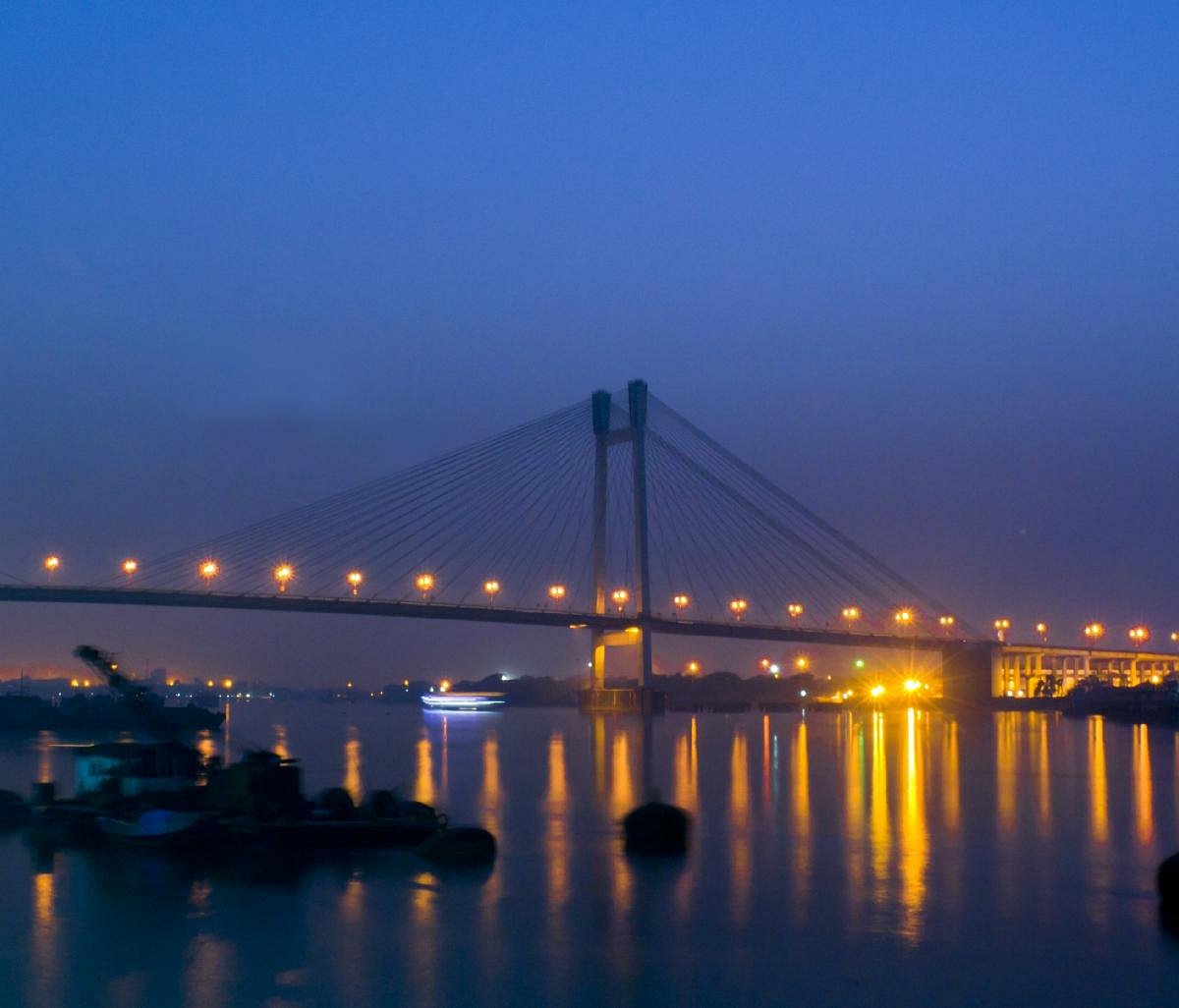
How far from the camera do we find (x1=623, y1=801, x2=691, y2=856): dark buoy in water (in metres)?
16.4

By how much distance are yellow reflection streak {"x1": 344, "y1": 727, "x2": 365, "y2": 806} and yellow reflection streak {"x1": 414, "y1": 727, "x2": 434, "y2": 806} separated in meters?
1.01

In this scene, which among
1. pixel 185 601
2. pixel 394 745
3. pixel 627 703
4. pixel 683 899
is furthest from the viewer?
pixel 627 703

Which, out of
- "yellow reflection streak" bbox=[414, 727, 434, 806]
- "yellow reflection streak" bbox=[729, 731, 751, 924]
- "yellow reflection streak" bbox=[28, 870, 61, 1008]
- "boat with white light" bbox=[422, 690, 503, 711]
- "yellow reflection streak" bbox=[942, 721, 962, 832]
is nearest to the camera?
"yellow reflection streak" bbox=[28, 870, 61, 1008]

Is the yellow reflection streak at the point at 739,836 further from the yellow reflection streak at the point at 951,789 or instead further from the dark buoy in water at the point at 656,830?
the yellow reflection streak at the point at 951,789

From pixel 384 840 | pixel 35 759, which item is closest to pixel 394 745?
pixel 35 759

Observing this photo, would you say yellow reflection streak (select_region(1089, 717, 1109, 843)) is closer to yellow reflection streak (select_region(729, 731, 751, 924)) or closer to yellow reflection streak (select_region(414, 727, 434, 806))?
yellow reflection streak (select_region(729, 731, 751, 924))

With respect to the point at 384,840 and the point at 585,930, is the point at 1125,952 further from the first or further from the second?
the point at 384,840

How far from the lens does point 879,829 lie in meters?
18.8

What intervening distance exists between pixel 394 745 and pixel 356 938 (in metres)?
30.6

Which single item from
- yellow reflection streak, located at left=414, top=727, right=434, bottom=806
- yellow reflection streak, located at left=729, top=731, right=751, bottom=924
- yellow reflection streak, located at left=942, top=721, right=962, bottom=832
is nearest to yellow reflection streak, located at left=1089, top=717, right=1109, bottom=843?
yellow reflection streak, located at left=942, top=721, right=962, bottom=832

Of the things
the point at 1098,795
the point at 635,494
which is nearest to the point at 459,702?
the point at 635,494

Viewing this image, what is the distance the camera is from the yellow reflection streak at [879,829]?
1431 centimetres

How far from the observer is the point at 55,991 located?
9508 millimetres

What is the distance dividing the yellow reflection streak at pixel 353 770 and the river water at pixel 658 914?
1274mm
